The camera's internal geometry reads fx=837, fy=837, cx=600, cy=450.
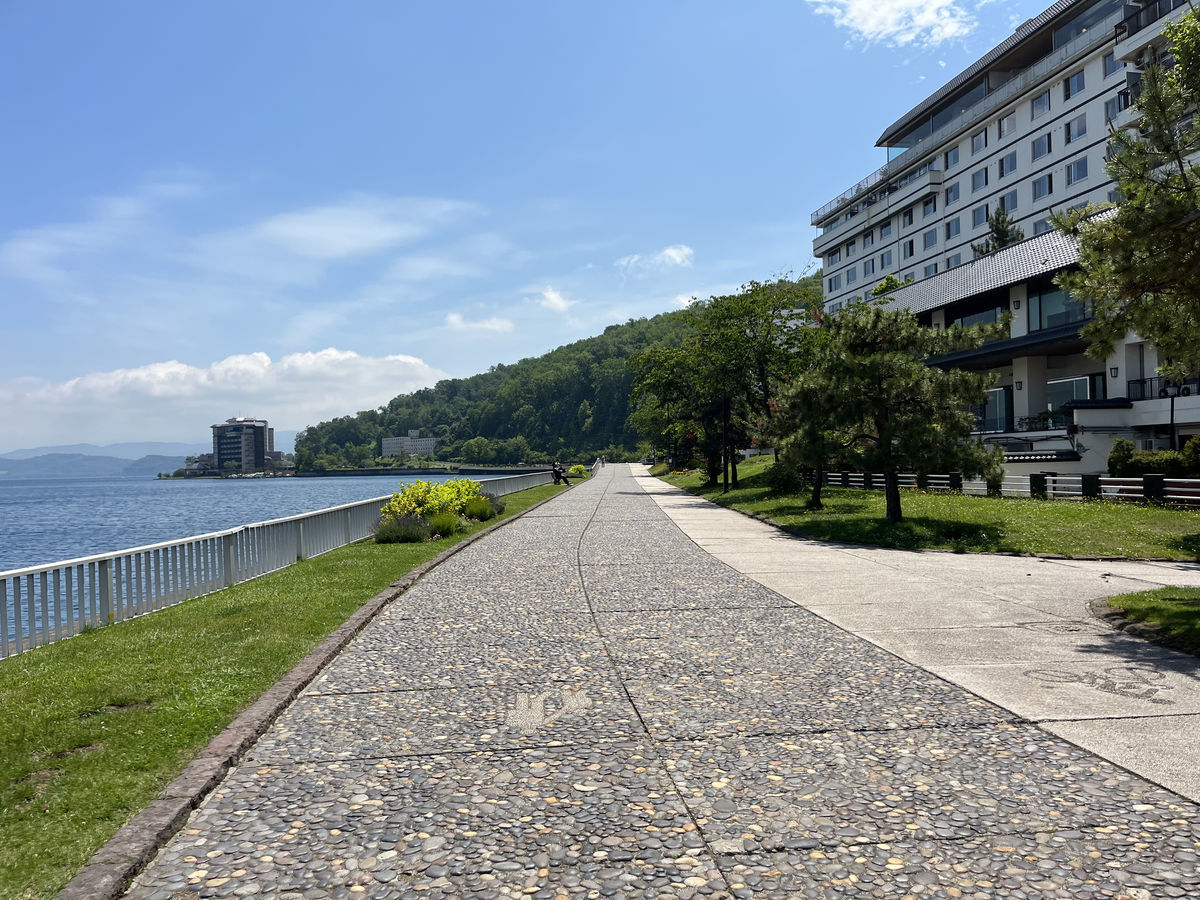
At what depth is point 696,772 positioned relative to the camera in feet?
15.7

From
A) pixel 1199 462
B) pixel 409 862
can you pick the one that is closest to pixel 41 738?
pixel 409 862

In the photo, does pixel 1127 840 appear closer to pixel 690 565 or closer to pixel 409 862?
pixel 409 862

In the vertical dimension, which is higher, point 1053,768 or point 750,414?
point 750,414

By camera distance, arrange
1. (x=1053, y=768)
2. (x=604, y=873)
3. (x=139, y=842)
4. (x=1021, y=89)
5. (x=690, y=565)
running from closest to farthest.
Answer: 1. (x=604, y=873)
2. (x=139, y=842)
3. (x=1053, y=768)
4. (x=690, y=565)
5. (x=1021, y=89)

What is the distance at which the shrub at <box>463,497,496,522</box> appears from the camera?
24.9 meters

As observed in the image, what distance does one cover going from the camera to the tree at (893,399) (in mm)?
19844

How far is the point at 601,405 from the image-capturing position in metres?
176

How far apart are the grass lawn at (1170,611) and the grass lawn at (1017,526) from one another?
20.1ft

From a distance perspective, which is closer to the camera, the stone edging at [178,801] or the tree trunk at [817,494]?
the stone edging at [178,801]

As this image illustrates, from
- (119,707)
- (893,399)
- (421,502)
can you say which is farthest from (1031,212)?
(119,707)

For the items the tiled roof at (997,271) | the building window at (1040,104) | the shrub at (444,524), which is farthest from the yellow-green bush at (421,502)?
the building window at (1040,104)

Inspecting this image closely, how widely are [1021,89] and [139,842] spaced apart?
61.5m

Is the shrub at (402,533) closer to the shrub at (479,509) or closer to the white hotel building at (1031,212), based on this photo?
the shrub at (479,509)

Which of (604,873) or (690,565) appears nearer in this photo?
(604,873)
